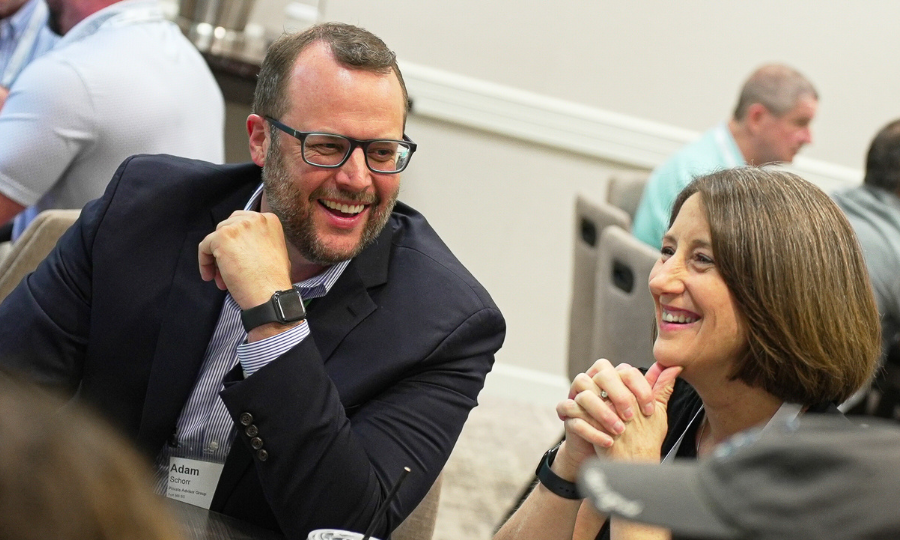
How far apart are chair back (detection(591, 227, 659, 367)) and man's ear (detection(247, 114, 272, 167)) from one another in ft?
3.78

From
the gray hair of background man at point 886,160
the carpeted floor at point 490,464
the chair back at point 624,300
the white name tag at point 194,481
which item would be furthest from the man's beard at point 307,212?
the gray hair of background man at point 886,160

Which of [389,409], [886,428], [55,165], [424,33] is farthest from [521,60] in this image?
[886,428]

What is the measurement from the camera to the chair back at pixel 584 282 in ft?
11.4

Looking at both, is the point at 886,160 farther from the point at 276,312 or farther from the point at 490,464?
the point at 276,312

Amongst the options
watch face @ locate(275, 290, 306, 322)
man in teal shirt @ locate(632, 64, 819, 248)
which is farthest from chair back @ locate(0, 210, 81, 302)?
man in teal shirt @ locate(632, 64, 819, 248)

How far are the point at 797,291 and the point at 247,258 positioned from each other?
0.83 meters

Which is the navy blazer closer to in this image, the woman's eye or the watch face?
the watch face

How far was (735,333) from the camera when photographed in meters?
1.64

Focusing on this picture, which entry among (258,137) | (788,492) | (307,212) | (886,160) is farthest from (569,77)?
(788,492)

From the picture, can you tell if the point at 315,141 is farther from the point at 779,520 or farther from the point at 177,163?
the point at 779,520

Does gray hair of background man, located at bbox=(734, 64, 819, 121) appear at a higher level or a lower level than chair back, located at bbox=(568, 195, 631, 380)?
Result: higher

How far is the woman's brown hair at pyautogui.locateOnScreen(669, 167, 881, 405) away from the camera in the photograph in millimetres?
1584

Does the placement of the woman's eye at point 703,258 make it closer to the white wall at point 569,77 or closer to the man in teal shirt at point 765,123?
the man in teal shirt at point 765,123

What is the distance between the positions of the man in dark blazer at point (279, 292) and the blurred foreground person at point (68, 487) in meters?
1.11
